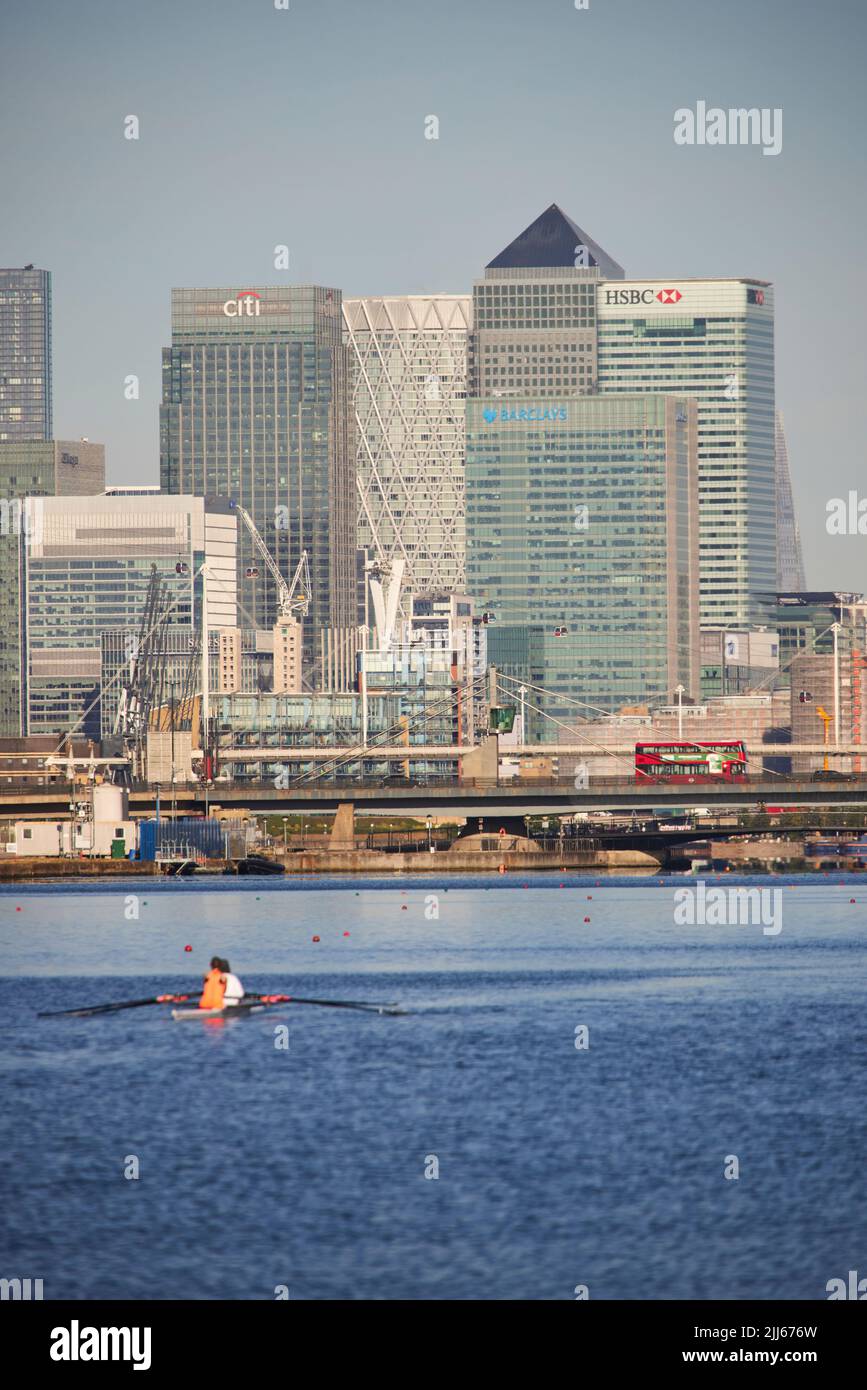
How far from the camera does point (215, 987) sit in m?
73.3

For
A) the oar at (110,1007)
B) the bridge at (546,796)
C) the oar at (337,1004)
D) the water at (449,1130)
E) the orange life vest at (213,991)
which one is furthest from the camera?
the bridge at (546,796)

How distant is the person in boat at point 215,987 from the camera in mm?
73125

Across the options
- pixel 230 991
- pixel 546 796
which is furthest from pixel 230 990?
pixel 546 796

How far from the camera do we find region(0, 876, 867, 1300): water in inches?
1693

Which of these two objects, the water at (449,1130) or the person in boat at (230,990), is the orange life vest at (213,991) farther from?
the water at (449,1130)

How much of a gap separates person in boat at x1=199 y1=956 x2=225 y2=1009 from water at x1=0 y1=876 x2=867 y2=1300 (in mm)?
735

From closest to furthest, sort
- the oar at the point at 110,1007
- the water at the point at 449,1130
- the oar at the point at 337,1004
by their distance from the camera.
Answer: the water at the point at 449,1130, the oar at the point at 337,1004, the oar at the point at 110,1007

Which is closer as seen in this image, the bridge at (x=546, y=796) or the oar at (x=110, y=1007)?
the oar at (x=110, y=1007)

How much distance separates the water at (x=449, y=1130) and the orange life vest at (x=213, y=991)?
712 mm

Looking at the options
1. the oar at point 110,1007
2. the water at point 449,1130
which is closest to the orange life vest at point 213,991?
the water at point 449,1130

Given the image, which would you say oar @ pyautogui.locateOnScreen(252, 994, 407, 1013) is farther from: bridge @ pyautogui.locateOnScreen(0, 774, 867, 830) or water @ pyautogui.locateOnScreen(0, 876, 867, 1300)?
bridge @ pyautogui.locateOnScreen(0, 774, 867, 830)

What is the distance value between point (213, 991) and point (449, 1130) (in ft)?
65.7
